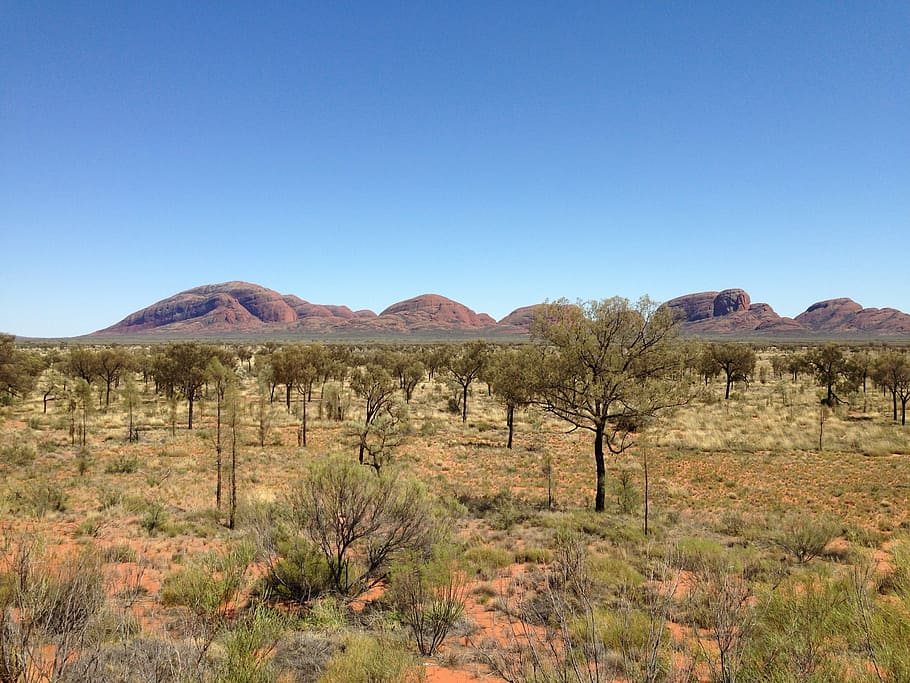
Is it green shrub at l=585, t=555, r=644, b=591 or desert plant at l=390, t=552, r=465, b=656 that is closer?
desert plant at l=390, t=552, r=465, b=656

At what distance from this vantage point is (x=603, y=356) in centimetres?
1598

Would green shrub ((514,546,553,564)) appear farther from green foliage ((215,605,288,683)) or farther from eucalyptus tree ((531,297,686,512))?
green foliage ((215,605,288,683))

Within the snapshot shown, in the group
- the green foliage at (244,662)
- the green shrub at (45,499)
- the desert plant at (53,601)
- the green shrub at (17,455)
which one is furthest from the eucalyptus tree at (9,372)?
the green foliage at (244,662)

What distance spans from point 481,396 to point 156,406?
99.7 ft

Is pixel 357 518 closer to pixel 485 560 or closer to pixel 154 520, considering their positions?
pixel 485 560

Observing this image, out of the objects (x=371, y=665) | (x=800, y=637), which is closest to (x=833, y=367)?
(x=800, y=637)

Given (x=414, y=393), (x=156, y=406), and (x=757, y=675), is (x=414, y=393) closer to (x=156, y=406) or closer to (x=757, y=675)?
(x=156, y=406)

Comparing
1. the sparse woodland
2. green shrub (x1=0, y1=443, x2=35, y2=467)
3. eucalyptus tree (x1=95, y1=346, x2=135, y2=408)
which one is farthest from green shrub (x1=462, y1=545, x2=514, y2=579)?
eucalyptus tree (x1=95, y1=346, x2=135, y2=408)

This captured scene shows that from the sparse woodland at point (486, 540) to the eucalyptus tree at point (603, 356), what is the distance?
80mm

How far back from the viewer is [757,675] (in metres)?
5.10

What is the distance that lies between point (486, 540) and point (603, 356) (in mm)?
7355

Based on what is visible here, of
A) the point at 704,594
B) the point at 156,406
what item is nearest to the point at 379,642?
the point at 704,594

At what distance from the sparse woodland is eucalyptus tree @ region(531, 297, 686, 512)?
0.08m

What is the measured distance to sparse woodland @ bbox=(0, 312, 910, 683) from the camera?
18.6ft
